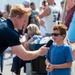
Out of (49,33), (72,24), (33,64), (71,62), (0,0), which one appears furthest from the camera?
(0,0)

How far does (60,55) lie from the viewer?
17.9 feet

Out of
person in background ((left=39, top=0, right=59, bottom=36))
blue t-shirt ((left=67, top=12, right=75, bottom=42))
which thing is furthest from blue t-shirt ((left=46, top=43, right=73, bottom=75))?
person in background ((left=39, top=0, right=59, bottom=36))

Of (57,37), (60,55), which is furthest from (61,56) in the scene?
(57,37)

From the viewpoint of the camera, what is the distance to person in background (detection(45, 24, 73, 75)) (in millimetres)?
5434

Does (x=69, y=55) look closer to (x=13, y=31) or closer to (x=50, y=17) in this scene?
(x=13, y=31)

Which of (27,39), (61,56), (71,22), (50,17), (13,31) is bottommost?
(27,39)

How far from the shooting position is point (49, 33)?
835cm

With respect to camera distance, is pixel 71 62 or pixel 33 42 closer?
pixel 71 62

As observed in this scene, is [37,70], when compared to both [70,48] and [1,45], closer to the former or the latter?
[70,48]

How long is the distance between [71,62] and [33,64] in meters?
1.03

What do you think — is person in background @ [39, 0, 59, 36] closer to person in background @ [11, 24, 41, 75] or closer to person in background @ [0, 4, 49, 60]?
person in background @ [11, 24, 41, 75]

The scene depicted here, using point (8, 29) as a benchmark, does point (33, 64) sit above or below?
below

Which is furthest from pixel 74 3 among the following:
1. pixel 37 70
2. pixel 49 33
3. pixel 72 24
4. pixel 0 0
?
pixel 0 0

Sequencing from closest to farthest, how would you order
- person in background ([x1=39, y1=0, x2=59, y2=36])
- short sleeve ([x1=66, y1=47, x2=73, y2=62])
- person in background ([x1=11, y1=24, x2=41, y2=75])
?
1. short sleeve ([x1=66, y1=47, x2=73, y2=62])
2. person in background ([x1=11, y1=24, x2=41, y2=75])
3. person in background ([x1=39, y1=0, x2=59, y2=36])
